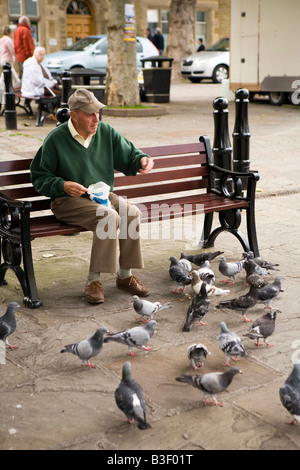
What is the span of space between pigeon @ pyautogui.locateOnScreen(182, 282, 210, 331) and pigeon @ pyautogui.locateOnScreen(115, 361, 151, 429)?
4.08 ft

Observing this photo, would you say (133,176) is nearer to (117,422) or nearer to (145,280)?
(145,280)

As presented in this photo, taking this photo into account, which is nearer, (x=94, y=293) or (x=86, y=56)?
(x=94, y=293)

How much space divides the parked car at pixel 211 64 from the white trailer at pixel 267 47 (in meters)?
9.19

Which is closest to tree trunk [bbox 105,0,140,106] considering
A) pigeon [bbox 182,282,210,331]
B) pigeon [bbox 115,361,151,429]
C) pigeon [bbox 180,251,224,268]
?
pigeon [bbox 180,251,224,268]

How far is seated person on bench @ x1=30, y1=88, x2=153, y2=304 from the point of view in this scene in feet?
16.5

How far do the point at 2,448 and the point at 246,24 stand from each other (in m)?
16.9

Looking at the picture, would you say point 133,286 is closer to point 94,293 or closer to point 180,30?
point 94,293

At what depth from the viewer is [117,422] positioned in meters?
3.34

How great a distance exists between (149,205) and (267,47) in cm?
1326

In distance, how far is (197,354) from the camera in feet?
12.8

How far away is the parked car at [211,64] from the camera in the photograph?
90.6 ft

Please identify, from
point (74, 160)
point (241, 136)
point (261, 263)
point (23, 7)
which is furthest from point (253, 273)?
point (23, 7)

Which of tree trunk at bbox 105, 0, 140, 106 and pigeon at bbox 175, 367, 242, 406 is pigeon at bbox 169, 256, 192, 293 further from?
tree trunk at bbox 105, 0, 140, 106

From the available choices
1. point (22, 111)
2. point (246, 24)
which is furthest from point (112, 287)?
point (246, 24)
